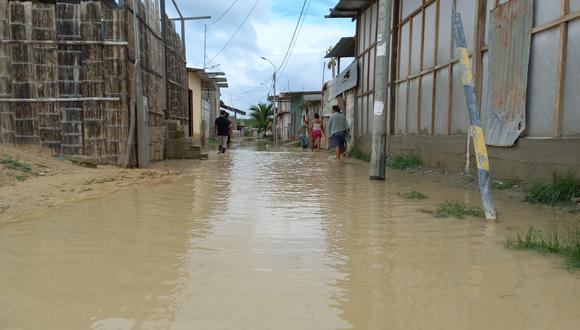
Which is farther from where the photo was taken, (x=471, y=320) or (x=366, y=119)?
(x=366, y=119)

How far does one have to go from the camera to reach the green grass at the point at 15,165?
22.2 feet

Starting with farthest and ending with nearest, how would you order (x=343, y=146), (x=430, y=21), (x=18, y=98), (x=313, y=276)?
(x=343, y=146), (x=430, y=21), (x=18, y=98), (x=313, y=276)

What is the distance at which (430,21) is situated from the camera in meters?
Answer: 9.90

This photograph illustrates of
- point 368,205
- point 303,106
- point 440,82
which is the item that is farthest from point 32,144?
point 303,106

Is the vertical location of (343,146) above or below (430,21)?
below

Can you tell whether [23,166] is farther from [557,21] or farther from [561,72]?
[557,21]

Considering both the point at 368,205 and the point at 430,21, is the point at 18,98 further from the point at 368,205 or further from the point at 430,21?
the point at 430,21

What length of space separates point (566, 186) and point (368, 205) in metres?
2.05

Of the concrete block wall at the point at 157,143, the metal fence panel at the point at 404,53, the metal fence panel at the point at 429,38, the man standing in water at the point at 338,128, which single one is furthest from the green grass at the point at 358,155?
the concrete block wall at the point at 157,143

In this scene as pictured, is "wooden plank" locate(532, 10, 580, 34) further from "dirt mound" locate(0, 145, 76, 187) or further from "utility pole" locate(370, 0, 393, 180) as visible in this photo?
"dirt mound" locate(0, 145, 76, 187)

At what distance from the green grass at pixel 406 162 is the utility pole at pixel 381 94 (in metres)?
2.21

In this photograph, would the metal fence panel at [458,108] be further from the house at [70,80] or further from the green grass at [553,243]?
the house at [70,80]

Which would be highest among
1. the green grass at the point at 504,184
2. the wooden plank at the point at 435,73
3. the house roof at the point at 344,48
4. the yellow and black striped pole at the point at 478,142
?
the house roof at the point at 344,48

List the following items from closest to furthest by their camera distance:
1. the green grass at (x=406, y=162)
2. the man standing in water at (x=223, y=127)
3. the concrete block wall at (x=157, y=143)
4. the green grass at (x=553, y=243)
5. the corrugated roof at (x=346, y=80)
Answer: the green grass at (x=553, y=243)
the green grass at (x=406, y=162)
the concrete block wall at (x=157, y=143)
the corrugated roof at (x=346, y=80)
the man standing in water at (x=223, y=127)
